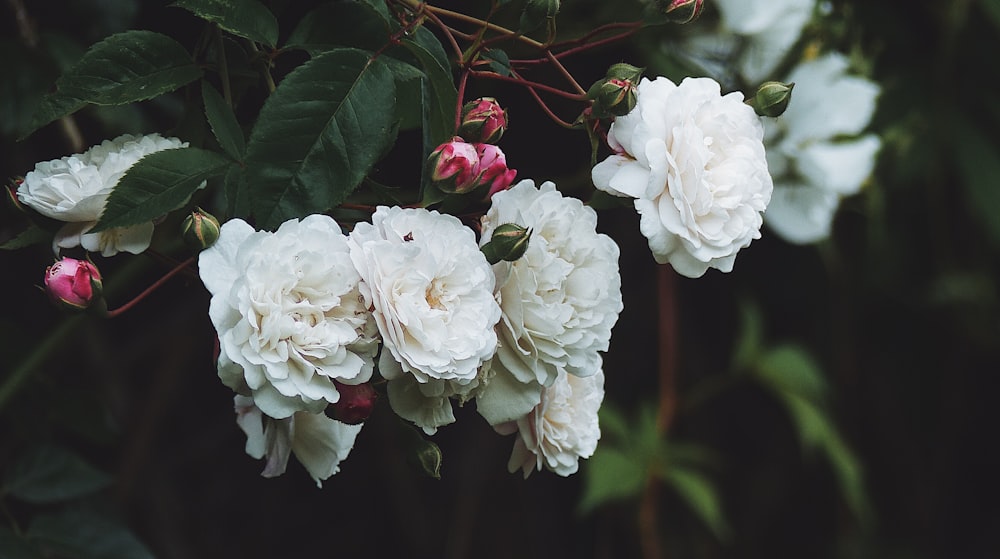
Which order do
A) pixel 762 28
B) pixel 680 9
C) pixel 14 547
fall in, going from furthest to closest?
pixel 762 28 < pixel 14 547 < pixel 680 9

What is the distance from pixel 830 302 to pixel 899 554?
0.47m

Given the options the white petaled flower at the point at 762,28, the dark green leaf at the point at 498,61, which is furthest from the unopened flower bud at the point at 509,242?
the white petaled flower at the point at 762,28

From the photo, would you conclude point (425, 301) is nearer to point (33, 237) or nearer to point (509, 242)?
point (509, 242)

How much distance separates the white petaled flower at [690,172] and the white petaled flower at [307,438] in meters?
0.19

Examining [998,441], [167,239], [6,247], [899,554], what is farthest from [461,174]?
[998,441]

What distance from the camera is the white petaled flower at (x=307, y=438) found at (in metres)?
0.49

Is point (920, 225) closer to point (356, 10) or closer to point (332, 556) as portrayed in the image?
point (332, 556)

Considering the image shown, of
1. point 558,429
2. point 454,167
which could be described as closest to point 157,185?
point 454,167

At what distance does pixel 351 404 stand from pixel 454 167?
12cm

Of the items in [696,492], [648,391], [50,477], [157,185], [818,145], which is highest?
[157,185]

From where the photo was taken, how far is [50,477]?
0.76 metres

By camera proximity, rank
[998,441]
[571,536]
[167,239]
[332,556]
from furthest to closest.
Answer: [998,441] → [571,536] → [332,556] → [167,239]

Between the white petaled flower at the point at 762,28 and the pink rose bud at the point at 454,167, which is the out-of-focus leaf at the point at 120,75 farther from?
the white petaled flower at the point at 762,28

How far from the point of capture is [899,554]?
163 centimetres
